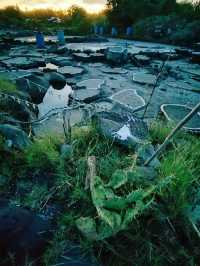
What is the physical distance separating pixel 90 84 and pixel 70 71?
1038mm

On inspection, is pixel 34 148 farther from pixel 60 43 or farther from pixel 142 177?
pixel 60 43

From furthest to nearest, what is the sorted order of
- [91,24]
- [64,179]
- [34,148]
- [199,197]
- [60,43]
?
1. [91,24]
2. [60,43]
3. [34,148]
4. [64,179]
5. [199,197]

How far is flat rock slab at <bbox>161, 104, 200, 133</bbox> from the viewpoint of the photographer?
3338 millimetres

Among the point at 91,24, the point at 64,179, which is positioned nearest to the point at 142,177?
the point at 64,179

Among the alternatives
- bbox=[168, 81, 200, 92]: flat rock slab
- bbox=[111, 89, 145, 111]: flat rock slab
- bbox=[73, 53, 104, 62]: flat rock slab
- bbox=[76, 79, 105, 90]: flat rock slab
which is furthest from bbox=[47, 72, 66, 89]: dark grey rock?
bbox=[168, 81, 200, 92]: flat rock slab

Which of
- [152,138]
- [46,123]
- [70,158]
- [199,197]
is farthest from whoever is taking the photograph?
[46,123]

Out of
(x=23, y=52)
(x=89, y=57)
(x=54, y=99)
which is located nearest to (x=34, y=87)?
(x=54, y=99)

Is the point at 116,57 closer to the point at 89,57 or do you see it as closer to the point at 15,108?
the point at 89,57

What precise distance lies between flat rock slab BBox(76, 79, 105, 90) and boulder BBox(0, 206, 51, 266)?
3.88 meters

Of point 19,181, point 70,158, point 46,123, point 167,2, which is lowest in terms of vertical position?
point 46,123

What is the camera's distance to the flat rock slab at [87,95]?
4.40 m

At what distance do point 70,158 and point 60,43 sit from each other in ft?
31.7

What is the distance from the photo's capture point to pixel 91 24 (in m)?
16.7

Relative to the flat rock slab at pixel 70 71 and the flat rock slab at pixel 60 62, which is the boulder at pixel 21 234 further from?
the flat rock slab at pixel 60 62
